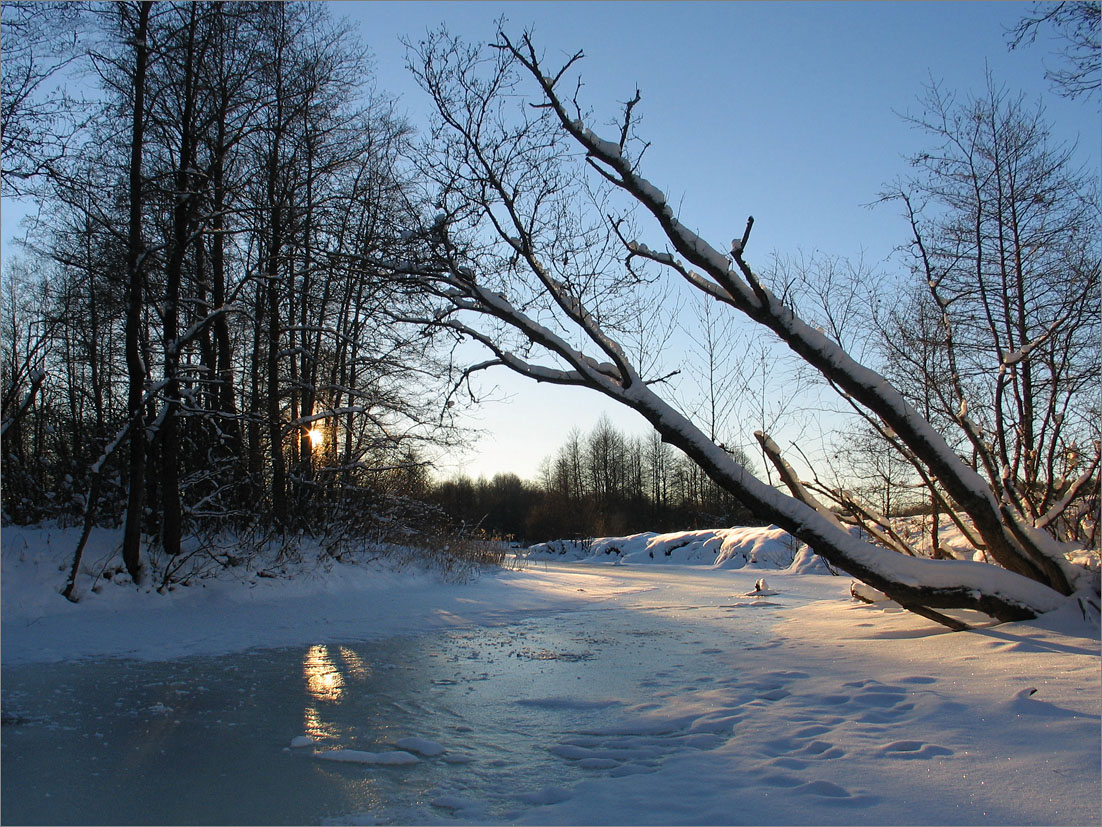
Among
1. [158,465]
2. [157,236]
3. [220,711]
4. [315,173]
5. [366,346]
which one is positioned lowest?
[220,711]

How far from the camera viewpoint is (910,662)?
17.9 ft

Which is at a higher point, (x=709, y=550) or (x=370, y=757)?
(x=370, y=757)

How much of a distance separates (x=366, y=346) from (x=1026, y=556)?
1196cm

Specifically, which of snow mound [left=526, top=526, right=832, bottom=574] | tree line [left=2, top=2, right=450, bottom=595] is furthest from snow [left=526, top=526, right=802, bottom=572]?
tree line [left=2, top=2, right=450, bottom=595]

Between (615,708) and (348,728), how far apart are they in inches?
64.7

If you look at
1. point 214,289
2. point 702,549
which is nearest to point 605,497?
point 702,549

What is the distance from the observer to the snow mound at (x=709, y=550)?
2200cm

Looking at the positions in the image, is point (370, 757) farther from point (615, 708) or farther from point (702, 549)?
point (702, 549)

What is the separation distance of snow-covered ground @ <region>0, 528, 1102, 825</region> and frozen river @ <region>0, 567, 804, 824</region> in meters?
0.02

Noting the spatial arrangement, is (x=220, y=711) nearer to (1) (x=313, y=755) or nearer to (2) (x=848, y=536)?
(1) (x=313, y=755)

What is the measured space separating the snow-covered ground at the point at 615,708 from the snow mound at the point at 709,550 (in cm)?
1238

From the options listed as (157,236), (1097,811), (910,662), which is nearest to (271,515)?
(157,236)

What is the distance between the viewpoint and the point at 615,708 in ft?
15.5

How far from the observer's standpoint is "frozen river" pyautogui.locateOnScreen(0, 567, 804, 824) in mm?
3273
